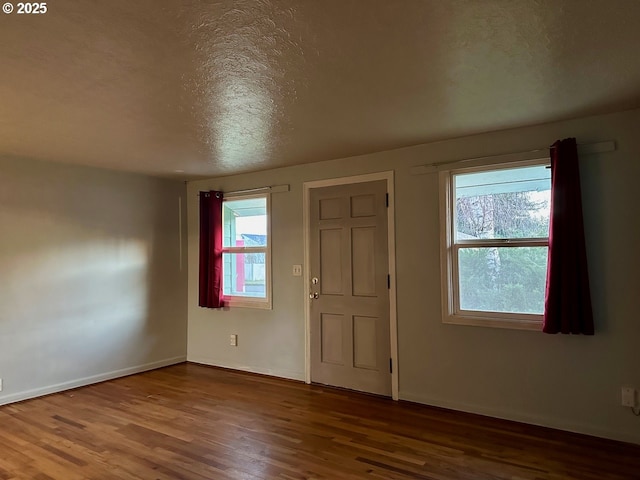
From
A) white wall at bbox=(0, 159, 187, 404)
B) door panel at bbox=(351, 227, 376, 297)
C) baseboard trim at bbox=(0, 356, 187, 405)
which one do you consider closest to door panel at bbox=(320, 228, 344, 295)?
door panel at bbox=(351, 227, 376, 297)

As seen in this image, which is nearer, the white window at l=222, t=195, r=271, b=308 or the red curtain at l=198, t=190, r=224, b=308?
the white window at l=222, t=195, r=271, b=308

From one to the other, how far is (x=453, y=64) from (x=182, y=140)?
2274 millimetres

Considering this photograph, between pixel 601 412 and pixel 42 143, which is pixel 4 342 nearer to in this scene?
pixel 42 143

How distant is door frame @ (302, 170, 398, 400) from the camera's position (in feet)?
13.0

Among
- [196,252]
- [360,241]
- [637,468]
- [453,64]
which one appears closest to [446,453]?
[637,468]

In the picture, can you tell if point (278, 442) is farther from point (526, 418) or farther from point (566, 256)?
point (566, 256)

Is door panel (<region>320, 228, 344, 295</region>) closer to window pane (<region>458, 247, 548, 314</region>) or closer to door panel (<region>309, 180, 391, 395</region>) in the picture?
door panel (<region>309, 180, 391, 395</region>)

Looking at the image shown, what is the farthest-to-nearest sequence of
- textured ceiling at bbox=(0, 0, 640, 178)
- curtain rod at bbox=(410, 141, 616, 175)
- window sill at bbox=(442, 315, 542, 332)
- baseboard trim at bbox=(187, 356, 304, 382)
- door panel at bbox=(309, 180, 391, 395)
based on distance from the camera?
baseboard trim at bbox=(187, 356, 304, 382), door panel at bbox=(309, 180, 391, 395), window sill at bbox=(442, 315, 542, 332), curtain rod at bbox=(410, 141, 616, 175), textured ceiling at bbox=(0, 0, 640, 178)

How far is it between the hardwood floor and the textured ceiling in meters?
2.29

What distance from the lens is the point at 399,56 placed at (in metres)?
2.12

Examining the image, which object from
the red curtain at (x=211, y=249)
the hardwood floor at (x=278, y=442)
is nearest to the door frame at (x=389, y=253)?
the hardwood floor at (x=278, y=442)

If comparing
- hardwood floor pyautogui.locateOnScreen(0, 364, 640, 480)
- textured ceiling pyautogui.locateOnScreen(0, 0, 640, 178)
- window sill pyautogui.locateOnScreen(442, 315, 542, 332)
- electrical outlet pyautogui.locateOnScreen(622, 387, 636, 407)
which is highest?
textured ceiling pyautogui.locateOnScreen(0, 0, 640, 178)

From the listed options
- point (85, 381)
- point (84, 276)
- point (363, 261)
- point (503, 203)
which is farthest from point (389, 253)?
point (85, 381)

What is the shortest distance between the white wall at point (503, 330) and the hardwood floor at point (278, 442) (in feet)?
0.64
